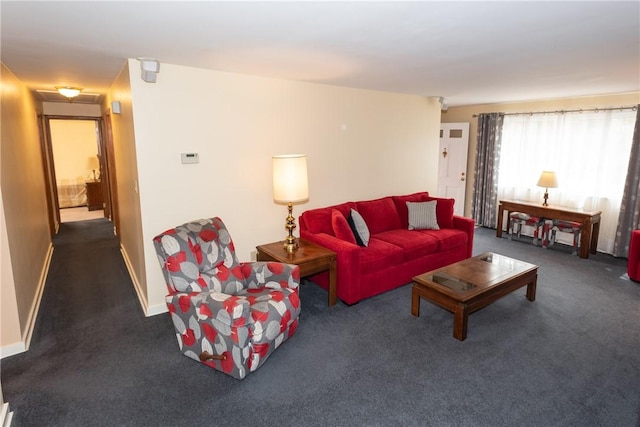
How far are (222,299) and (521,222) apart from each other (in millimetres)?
Answer: 5199

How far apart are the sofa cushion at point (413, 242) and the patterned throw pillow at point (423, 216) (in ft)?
0.81

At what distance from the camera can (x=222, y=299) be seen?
8.12ft

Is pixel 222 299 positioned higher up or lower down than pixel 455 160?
lower down

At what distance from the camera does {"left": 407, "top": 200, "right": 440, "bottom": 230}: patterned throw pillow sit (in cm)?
468

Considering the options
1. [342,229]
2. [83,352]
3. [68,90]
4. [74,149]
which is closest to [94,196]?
[74,149]

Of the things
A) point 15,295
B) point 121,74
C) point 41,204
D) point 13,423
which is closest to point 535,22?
point 121,74

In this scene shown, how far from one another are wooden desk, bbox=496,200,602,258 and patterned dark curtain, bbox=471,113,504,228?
655 millimetres

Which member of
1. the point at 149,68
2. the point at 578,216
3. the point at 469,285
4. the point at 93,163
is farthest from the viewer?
the point at 93,163

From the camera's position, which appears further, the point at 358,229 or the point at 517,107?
the point at 517,107

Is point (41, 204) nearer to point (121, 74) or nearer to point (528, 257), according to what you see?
point (121, 74)

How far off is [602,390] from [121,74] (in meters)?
4.60

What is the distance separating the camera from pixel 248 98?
3.66 meters

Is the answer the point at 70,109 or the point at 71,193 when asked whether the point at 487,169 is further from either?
the point at 71,193

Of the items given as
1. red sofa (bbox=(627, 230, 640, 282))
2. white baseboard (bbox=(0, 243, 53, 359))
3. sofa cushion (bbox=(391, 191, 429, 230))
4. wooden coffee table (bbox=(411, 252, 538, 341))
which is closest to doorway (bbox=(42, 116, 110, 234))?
white baseboard (bbox=(0, 243, 53, 359))
